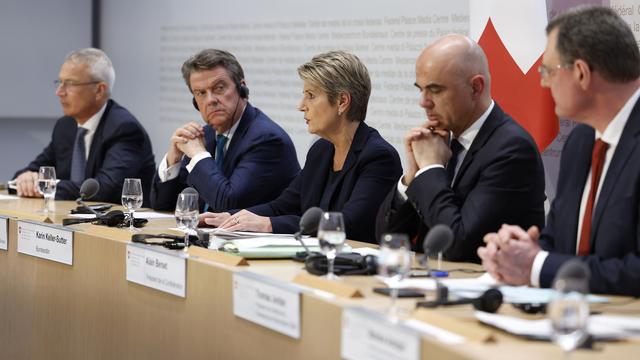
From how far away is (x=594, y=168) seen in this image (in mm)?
2707

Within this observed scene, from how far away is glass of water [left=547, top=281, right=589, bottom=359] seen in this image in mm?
1652

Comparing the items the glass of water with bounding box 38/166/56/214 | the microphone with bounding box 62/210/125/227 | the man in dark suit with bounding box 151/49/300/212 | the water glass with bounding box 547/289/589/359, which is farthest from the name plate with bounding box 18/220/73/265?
the water glass with bounding box 547/289/589/359

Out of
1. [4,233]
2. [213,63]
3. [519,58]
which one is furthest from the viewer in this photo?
[213,63]

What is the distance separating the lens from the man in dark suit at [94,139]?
16.7 ft

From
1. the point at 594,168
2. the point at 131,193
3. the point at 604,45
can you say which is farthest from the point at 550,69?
the point at 131,193

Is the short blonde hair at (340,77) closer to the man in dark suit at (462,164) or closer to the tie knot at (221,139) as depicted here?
the man in dark suit at (462,164)

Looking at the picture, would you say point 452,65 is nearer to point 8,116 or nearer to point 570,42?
point 570,42

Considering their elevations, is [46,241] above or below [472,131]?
below

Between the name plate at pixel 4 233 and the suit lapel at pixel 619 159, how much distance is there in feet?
7.72

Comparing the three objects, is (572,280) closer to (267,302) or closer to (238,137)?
(267,302)

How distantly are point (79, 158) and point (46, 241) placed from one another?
1.72 meters

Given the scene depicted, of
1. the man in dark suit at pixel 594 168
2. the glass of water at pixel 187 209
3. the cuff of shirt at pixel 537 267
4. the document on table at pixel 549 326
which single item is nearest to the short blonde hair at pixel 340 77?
the glass of water at pixel 187 209

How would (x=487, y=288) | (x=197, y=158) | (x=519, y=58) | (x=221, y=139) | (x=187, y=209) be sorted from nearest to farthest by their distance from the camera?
(x=487, y=288), (x=187, y=209), (x=519, y=58), (x=197, y=158), (x=221, y=139)

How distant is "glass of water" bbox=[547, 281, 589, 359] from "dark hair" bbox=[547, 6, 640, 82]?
43.8 inches
